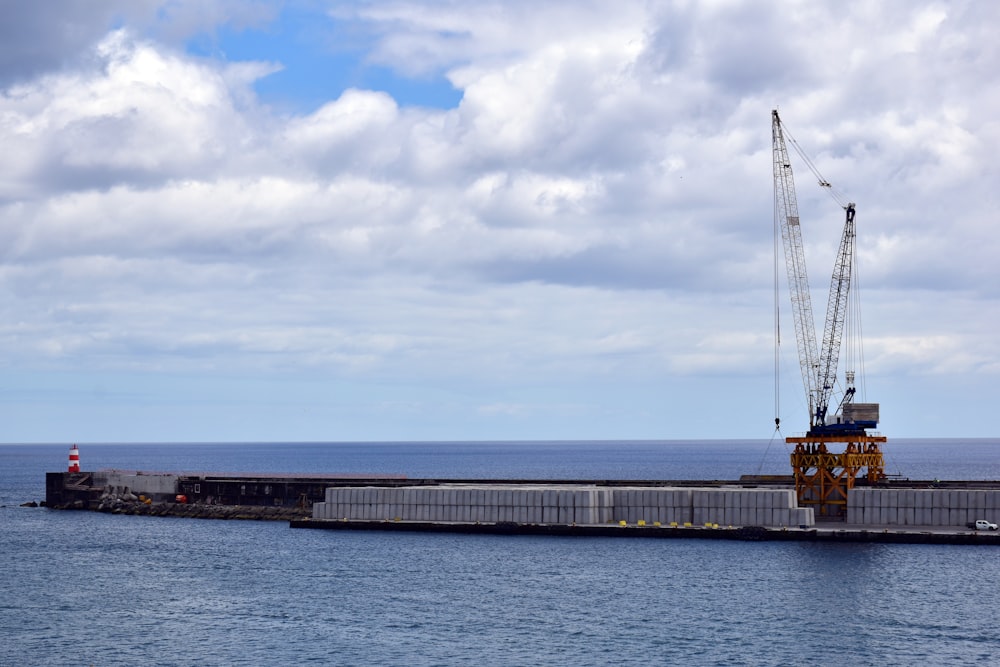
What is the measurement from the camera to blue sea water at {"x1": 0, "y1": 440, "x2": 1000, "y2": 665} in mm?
69688

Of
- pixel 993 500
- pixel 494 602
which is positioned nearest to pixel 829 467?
pixel 993 500

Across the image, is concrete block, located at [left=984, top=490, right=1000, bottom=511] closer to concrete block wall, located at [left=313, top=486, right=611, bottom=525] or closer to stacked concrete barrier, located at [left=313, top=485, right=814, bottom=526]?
stacked concrete barrier, located at [left=313, top=485, right=814, bottom=526]

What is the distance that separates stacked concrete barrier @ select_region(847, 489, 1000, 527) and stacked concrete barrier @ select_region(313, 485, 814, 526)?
6.99 m

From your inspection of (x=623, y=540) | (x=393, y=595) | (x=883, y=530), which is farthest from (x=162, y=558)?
(x=883, y=530)

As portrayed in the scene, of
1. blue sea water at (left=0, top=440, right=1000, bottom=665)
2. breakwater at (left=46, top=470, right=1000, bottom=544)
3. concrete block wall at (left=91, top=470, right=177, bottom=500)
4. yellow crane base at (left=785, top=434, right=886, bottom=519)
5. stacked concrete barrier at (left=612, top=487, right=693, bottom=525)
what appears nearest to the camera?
blue sea water at (left=0, top=440, right=1000, bottom=665)

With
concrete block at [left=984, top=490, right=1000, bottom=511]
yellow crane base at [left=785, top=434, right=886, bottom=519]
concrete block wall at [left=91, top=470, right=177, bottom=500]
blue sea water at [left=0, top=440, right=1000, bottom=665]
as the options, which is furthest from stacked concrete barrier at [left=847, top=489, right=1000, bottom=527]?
concrete block wall at [left=91, top=470, right=177, bottom=500]

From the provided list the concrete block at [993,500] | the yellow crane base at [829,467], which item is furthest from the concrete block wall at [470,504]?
the concrete block at [993,500]

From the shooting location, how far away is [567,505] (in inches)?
4577

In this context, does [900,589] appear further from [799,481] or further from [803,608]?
[799,481]

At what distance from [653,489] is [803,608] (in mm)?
36614

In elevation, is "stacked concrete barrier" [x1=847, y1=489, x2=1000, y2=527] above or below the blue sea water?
above

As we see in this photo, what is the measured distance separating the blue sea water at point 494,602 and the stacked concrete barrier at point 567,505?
5.02 meters

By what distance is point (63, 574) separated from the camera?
9988 cm

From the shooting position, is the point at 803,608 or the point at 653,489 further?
the point at 653,489
